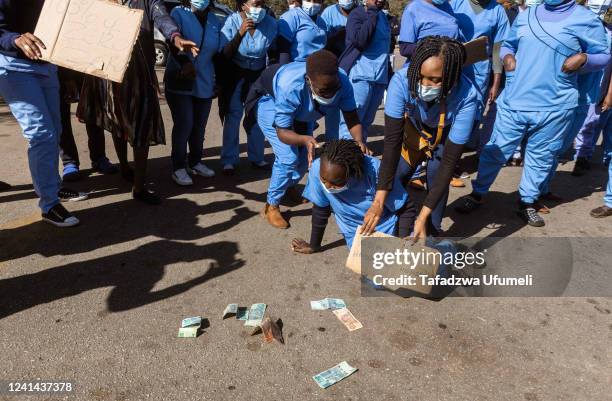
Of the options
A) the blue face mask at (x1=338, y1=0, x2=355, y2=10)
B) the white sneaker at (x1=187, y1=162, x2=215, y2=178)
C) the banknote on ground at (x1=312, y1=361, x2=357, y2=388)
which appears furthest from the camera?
the blue face mask at (x1=338, y1=0, x2=355, y2=10)

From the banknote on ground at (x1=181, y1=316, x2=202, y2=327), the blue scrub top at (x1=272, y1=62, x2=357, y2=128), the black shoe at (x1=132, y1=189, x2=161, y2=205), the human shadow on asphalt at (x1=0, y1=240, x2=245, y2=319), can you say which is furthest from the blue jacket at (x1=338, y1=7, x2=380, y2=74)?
the banknote on ground at (x1=181, y1=316, x2=202, y2=327)

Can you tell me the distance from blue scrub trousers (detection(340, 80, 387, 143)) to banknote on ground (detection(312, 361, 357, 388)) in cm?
282

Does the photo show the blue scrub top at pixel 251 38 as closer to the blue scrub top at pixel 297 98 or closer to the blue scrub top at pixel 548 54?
the blue scrub top at pixel 297 98

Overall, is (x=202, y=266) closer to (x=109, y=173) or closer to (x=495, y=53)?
(x=109, y=173)

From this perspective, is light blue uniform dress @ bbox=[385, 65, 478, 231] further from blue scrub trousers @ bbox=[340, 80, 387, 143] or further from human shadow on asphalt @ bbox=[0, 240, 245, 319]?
blue scrub trousers @ bbox=[340, 80, 387, 143]

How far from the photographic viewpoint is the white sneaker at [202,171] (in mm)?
4852

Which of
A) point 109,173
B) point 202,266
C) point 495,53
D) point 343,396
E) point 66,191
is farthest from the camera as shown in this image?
point 495,53

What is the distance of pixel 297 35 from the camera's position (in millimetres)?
4723

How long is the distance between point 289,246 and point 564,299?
1973 millimetres

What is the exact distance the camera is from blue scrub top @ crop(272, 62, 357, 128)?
129 inches

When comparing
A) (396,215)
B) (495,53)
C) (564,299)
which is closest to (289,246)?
(396,215)

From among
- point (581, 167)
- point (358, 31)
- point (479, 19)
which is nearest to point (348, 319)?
point (358, 31)

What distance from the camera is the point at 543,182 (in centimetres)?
412

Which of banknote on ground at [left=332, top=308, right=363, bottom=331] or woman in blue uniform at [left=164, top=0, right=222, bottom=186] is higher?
woman in blue uniform at [left=164, top=0, right=222, bottom=186]
